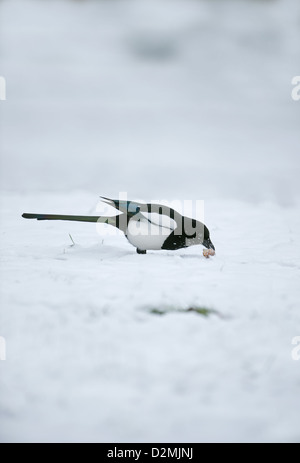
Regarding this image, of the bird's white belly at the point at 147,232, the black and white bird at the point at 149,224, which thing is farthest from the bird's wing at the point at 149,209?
the bird's white belly at the point at 147,232

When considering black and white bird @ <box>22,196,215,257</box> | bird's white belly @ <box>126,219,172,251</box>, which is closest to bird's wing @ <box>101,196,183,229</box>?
black and white bird @ <box>22,196,215,257</box>

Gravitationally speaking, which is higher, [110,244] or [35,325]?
[110,244]

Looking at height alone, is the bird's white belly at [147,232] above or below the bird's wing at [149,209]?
below

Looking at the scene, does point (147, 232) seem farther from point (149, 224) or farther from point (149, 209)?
point (149, 209)

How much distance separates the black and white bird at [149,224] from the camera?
4.68 m

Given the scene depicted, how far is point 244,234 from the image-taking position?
7547mm

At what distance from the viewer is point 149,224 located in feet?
15.4

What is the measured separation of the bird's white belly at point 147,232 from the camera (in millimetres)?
4680

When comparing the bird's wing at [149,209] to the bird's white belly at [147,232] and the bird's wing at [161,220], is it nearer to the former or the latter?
the bird's wing at [161,220]

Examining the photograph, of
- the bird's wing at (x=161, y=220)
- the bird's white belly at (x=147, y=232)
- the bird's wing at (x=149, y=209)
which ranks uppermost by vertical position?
the bird's wing at (x=149, y=209)

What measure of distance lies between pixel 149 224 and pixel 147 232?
0.35 ft
